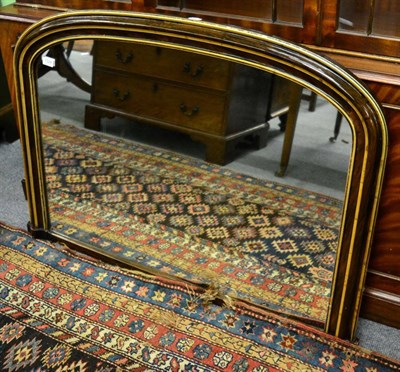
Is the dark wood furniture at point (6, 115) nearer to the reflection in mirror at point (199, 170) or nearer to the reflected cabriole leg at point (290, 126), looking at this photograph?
the reflection in mirror at point (199, 170)

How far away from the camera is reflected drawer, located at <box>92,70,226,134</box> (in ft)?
7.98

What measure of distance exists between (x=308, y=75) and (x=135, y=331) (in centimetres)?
83

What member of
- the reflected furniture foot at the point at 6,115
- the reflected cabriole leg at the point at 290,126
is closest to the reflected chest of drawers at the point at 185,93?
the reflected cabriole leg at the point at 290,126

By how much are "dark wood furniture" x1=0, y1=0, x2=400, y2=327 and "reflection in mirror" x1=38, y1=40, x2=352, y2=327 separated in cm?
20

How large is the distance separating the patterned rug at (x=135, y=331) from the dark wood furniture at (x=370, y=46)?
23cm

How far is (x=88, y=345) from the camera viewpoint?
1453 mm

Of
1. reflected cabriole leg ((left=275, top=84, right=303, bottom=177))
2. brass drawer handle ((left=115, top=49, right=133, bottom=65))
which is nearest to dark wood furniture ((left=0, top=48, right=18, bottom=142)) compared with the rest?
brass drawer handle ((left=115, top=49, right=133, bottom=65))

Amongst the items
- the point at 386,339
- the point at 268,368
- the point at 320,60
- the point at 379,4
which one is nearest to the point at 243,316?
the point at 268,368

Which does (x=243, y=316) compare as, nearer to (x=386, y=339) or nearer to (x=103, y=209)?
(x=386, y=339)

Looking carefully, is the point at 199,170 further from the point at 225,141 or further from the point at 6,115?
the point at 6,115

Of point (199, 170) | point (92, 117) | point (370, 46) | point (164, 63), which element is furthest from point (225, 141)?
point (370, 46)

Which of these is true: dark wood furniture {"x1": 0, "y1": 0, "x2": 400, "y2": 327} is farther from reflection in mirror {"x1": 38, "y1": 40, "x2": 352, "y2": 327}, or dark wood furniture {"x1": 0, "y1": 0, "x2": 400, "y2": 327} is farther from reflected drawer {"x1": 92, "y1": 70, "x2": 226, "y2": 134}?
reflected drawer {"x1": 92, "y1": 70, "x2": 226, "y2": 134}

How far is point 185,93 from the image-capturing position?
2.48 metres

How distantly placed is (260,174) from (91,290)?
0.87m
